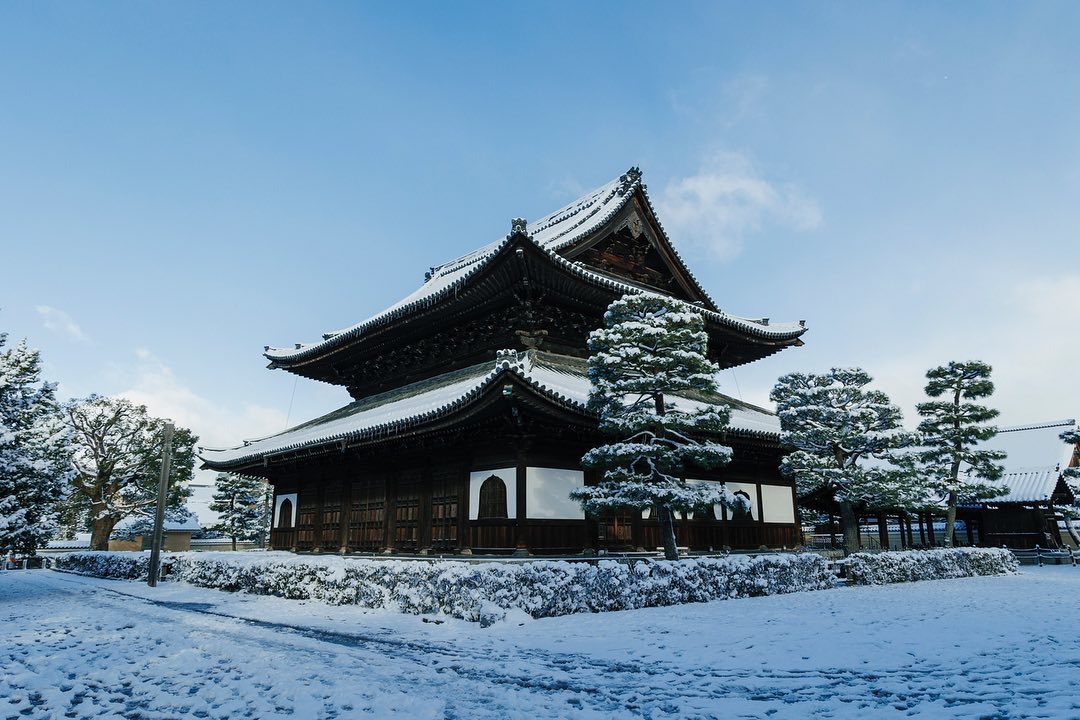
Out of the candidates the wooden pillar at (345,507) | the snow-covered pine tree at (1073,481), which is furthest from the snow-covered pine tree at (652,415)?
the snow-covered pine tree at (1073,481)

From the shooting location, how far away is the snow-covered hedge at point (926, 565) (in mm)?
19250

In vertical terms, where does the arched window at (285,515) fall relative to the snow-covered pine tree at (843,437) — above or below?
below

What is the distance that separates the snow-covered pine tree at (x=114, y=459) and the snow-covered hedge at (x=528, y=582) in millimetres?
28949

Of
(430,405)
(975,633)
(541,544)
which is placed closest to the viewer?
(975,633)

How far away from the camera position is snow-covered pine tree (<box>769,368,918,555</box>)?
2105cm

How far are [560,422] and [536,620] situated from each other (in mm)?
4882

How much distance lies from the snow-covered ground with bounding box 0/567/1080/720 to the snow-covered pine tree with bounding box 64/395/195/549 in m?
31.0

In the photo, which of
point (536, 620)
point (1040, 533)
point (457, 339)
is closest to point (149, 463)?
point (457, 339)

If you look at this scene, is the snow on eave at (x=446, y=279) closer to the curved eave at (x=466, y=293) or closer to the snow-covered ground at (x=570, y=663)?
the curved eave at (x=466, y=293)

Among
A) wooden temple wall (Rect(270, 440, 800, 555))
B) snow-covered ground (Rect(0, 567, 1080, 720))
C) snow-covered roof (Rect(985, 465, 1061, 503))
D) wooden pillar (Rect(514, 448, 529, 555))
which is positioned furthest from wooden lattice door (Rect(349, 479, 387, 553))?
snow-covered roof (Rect(985, 465, 1061, 503))

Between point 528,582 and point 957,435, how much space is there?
2360cm

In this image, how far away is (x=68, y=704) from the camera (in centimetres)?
673

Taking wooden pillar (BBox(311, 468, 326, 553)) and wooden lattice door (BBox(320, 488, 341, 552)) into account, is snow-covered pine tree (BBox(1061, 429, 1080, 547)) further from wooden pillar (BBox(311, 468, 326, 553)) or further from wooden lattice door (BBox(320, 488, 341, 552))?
wooden pillar (BBox(311, 468, 326, 553))

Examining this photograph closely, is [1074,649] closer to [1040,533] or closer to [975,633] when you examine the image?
[975,633]
